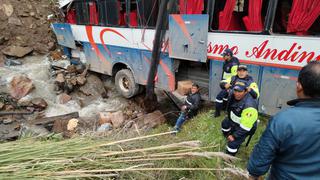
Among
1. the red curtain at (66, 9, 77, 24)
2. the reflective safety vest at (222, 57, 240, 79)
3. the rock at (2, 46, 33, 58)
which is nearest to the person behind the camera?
the reflective safety vest at (222, 57, 240, 79)

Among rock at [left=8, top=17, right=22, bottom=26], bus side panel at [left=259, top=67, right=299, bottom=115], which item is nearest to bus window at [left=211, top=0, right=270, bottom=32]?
bus side panel at [left=259, top=67, right=299, bottom=115]

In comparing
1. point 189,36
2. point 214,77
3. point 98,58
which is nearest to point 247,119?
point 214,77

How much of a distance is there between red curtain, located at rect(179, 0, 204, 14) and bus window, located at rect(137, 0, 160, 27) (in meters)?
0.75

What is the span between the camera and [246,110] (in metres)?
3.02

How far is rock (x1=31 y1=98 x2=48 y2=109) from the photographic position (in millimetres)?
7395

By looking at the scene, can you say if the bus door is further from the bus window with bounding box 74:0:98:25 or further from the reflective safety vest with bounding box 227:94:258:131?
the bus window with bounding box 74:0:98:25

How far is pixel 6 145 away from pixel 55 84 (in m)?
6.28

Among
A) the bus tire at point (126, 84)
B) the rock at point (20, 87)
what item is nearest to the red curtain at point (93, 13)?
the bus tire at point (126, 84)

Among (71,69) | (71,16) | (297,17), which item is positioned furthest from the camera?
(71,69)

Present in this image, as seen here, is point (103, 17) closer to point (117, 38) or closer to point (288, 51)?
point (117, 38)

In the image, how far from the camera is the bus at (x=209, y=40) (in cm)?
413

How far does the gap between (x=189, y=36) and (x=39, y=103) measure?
4.99 metres

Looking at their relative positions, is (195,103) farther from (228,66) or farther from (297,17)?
(297,17)

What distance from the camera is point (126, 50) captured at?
22.9ft
